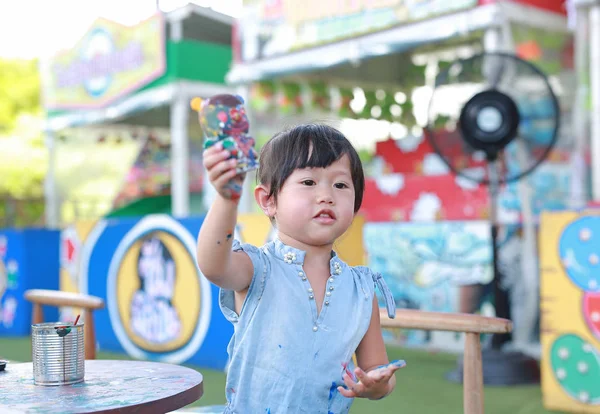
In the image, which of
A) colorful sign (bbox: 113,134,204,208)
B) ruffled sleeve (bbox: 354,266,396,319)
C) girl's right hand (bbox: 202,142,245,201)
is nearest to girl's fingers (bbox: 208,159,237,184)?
girl's right hand (bbox: 202,142,245,201)

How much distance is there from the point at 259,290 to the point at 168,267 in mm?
4321

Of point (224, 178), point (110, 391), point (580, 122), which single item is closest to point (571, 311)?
point (580, 122)

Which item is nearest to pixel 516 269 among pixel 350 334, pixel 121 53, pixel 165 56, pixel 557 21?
pixel 557 21

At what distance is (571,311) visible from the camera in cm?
391

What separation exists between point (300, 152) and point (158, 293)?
452cm

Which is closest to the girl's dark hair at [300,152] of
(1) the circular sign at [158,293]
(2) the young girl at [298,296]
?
(2) the young girl at [298,296]

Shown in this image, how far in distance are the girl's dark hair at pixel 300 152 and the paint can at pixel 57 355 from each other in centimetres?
64

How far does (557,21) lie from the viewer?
18.5 feet

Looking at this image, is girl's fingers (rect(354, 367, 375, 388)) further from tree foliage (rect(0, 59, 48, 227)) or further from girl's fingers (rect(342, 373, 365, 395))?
tree foliage (rect(0, 59, 48, 227))

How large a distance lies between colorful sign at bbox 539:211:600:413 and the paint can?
292 centimetres

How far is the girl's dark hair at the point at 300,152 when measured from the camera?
1.60 meters

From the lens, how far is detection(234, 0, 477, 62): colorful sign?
18.6 feet

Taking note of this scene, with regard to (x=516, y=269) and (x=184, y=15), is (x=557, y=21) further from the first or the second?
(x=184, y=15)

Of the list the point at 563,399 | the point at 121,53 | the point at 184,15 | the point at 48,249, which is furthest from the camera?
the point at 121,53
